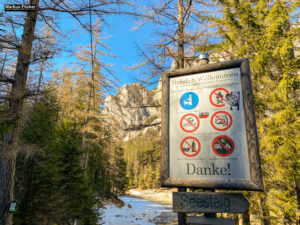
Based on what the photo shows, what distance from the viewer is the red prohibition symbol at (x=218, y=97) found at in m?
1.79

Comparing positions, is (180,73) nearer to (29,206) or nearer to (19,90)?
(19,90)

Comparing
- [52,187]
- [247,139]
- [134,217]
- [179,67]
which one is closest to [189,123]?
[247,139]

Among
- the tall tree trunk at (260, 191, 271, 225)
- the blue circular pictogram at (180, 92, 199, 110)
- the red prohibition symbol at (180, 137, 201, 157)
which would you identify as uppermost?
the blue circular pictogram at (180, 92, 199, 110)

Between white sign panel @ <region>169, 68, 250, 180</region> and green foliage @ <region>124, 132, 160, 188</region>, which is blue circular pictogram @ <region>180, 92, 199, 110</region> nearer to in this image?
white sign panel @ <region>169, 68, 250, 180</region>

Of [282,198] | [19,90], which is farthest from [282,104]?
[19,90]

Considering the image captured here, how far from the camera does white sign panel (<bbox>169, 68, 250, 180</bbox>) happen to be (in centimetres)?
165

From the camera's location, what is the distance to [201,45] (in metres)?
6.05

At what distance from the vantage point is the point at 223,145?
5.54ft

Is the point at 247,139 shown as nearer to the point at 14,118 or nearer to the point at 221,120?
→ the point at 221,120

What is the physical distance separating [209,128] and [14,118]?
551cm

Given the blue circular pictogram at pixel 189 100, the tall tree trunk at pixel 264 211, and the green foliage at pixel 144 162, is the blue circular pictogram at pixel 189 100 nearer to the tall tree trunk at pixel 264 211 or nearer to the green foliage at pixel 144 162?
the green foliage at pixel 144 162

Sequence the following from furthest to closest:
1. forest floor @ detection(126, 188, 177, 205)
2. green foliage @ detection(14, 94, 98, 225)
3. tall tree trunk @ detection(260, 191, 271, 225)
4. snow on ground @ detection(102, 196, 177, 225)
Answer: snow on ground @ detection(102, 196, 177, 225)
green foliage @ detection(14, 94, 98, 225)
forest floor @ detection(126, 188, 177, 205)
tall tree trunk @ detection(260, 191, 271, 225)

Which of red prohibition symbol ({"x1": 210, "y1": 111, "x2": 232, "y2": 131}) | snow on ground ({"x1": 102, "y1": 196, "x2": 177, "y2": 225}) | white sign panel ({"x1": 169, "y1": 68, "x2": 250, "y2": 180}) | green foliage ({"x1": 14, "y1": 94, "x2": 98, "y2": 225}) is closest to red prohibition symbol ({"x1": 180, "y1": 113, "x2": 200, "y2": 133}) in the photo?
white sign panel ({"x1": 169, "y1": 68, "x2": 250, "y2": 180})

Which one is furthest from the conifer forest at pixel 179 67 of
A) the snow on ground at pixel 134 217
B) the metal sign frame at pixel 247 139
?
the snow on ground at pixel 134 217
